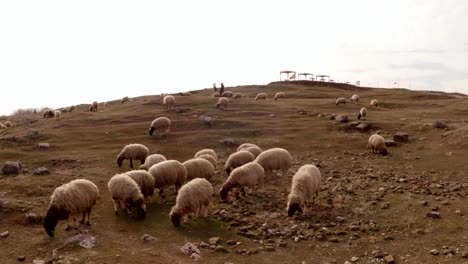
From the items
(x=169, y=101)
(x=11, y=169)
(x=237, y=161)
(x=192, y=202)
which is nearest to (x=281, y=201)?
(x=192, y=202)

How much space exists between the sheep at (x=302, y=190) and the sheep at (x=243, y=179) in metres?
2.00

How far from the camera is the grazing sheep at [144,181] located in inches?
646

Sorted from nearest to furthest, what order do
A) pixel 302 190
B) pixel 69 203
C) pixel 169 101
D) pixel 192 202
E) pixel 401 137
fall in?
1. pixel 69 203
2. pixel 192 202
3. pixel 302 190
4. pixel 401 137
5. pixel 169 101

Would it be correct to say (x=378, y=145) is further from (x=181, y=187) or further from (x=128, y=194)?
(x=128, y=194)

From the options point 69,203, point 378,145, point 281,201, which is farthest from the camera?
point 378,145

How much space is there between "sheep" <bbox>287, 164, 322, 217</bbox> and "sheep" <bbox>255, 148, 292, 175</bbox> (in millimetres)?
3166

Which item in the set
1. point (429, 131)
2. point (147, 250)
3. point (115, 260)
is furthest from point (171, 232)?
point (429, 131)

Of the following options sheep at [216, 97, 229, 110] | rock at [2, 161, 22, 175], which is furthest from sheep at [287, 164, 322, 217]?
sheep at [216, 97, 229, 110]

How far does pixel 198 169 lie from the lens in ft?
62.1

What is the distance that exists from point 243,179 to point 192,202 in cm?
314

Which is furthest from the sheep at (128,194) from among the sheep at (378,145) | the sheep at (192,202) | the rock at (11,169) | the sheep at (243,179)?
the sheep at (378,145)

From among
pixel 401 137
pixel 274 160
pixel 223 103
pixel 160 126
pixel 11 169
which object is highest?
pixel 223 103

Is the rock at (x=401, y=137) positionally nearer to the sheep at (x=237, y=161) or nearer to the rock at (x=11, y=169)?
the sheep at (x=237, y=161)

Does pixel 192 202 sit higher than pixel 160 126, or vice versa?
pixel 160 126
